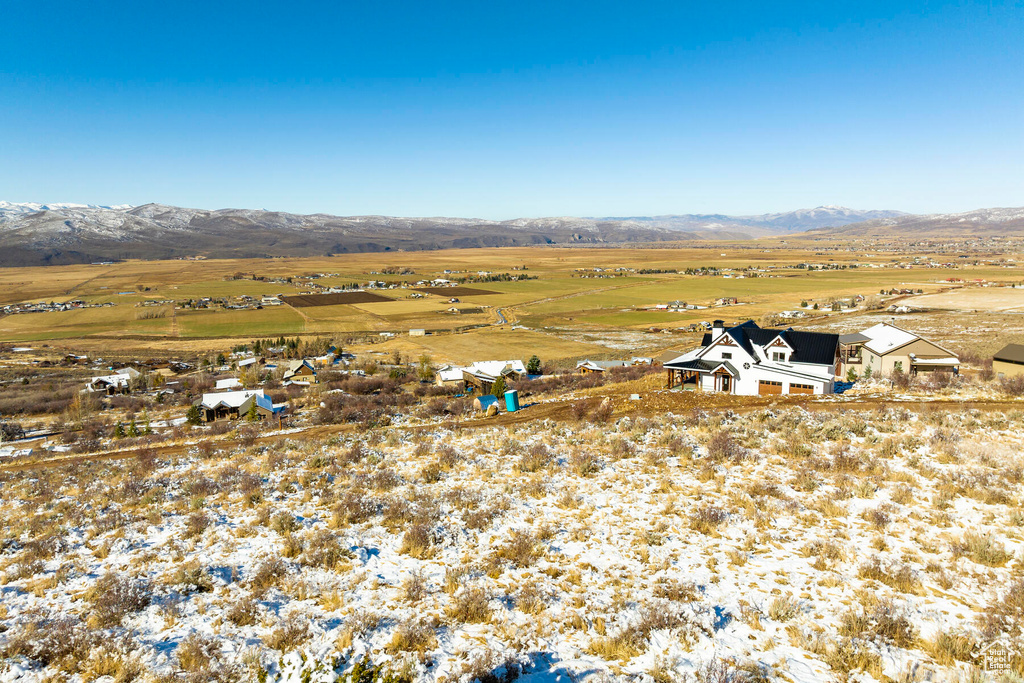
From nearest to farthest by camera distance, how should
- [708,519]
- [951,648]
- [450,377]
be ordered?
[951,648] → [708,519] → [450,377]

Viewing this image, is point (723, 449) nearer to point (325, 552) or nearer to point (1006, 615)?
point (1006, 615)

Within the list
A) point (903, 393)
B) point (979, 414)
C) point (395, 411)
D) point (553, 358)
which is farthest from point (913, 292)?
point (395, 411)

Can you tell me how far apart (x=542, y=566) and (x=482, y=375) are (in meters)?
36.7

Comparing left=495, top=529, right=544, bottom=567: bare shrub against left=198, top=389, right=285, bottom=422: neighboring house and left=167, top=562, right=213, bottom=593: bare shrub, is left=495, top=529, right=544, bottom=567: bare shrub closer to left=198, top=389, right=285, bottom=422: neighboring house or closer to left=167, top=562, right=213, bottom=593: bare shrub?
left=167, top=562, right=213, bottom=593: bare shrub

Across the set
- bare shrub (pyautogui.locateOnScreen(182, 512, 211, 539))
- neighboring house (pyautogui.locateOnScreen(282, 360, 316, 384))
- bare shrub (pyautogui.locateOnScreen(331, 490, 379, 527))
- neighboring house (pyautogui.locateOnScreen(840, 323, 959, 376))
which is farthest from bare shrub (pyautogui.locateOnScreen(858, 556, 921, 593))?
neighboring house (pyautogui.locateOnScreen(282, 360, 316, 384))

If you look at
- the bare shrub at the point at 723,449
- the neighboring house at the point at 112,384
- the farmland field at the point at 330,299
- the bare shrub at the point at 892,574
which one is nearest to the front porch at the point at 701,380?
the bare shrub at the point at 723,449

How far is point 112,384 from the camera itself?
55.8 metres

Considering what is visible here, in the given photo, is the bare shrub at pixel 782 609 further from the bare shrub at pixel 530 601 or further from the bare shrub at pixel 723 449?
the bare shrub at pixel 723 449

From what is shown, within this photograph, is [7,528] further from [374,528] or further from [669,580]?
[669,580]

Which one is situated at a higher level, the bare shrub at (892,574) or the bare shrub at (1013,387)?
the bare shrub at (892,574)

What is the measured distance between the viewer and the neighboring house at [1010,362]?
33.8 meters

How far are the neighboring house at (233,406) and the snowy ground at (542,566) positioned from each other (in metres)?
18.1

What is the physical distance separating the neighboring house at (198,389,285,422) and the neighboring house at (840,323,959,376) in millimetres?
44169

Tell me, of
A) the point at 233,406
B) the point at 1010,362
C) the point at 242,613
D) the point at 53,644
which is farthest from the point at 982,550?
the point at 233,406
